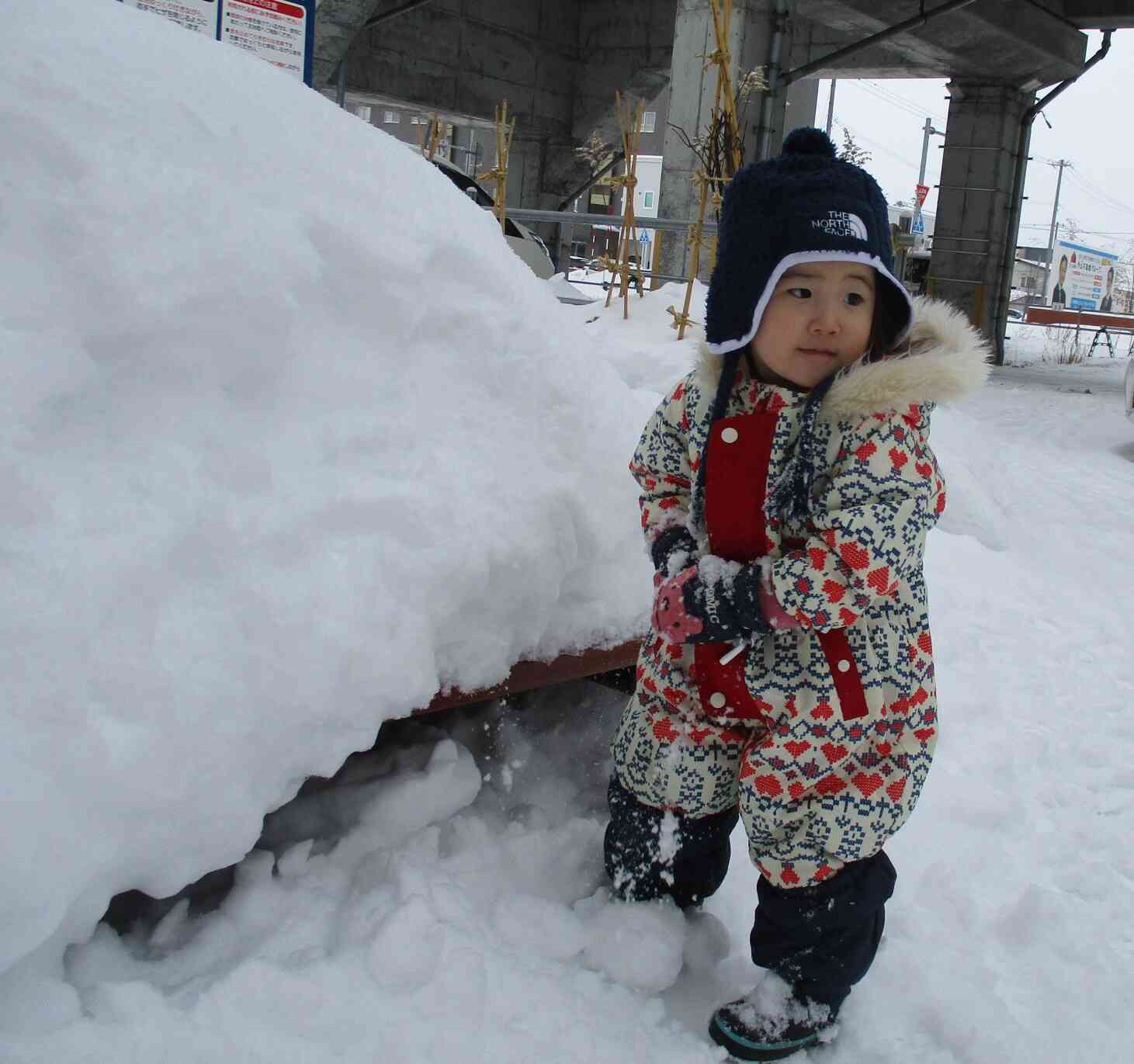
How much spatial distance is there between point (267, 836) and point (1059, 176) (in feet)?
172

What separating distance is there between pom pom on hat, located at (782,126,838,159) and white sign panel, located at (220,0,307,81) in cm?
271

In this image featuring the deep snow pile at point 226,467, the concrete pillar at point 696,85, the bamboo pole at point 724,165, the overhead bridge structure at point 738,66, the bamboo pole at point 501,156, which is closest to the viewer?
the deep snow pile at point 226,467

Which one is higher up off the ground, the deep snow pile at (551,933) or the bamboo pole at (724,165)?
the bamboo pole at (724,165)

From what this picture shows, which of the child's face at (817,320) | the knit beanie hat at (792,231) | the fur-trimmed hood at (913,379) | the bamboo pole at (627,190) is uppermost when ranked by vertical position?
the bamboo pole at (627,190)

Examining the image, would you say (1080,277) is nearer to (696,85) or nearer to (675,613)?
(696,85)

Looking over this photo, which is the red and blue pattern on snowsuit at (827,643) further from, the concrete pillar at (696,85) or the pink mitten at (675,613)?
the concrete pillar at (696,85)

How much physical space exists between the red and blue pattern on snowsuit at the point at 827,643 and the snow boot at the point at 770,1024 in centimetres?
17

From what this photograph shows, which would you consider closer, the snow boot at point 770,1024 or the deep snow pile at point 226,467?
the deep snow pile at point 226,467

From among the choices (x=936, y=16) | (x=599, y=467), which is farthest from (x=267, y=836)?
(x=936, y=16)

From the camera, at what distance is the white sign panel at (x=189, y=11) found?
11.0 feet

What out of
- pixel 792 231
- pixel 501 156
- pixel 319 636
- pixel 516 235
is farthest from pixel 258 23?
pixel 516 235

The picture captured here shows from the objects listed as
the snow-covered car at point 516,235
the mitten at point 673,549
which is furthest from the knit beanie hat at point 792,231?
the snow-covered car at point 516,235

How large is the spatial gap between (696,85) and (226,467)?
8511 millimetres

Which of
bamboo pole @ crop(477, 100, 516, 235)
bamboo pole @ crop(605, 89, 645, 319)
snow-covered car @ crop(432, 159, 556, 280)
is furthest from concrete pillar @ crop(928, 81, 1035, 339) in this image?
bamboo pole @ crop(477, 100, 516, 235)
